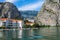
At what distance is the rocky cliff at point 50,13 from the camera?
6531 inches

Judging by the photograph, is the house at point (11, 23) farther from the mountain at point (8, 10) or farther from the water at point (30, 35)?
the mountain at point (8, 10)

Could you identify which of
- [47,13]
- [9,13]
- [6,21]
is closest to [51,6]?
[47,13]

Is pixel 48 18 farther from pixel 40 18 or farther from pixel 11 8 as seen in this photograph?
pixel 11 8

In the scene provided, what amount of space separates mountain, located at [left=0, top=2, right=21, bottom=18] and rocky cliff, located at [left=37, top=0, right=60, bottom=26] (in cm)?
3103

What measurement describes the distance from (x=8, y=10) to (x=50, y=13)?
42.4 meters

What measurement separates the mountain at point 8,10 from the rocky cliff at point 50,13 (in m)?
31.0

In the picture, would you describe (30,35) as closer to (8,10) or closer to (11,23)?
(11,23)

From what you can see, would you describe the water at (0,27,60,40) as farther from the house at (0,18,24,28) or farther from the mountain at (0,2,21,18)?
the mountain at (0,2,21,18)

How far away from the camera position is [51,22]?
164m

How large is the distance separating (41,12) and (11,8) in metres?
35.3

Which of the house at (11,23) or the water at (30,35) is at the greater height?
the house at (11,23)

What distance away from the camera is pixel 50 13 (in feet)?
552

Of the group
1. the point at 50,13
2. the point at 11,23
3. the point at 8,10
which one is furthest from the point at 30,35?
the point at 8,10

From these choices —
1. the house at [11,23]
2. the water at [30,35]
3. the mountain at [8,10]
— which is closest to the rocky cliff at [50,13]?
the mountain at [8,10]
